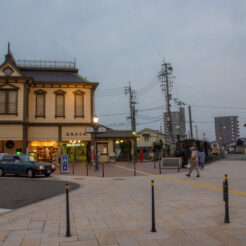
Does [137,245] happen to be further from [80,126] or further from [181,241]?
[80,126]

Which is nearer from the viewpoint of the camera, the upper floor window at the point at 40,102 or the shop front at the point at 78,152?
the upper floor window at the point at 40,102

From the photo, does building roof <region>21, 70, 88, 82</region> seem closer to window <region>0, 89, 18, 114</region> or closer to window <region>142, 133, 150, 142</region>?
window <region>0, 89, 18, 114</region>

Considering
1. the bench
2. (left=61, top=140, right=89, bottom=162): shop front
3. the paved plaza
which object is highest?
(left=61, top=140, right=89, bottom=162): shop front

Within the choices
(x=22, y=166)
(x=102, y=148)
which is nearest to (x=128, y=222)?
(x=22, y=166)

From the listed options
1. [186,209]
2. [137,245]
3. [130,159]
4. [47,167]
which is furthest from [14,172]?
[130,159]

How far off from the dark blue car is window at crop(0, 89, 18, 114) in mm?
11080

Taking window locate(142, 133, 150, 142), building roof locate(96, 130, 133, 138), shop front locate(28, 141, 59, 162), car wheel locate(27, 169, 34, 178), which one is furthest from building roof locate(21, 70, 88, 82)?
window locate(142, 133, 150, 142)

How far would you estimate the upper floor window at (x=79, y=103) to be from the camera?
3238cm

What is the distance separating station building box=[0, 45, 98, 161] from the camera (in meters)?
29.4

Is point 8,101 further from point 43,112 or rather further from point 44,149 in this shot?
point 44,149

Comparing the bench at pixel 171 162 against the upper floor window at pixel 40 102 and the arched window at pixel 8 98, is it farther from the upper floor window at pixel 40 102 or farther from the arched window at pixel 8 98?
the arched window at pixel 8 98

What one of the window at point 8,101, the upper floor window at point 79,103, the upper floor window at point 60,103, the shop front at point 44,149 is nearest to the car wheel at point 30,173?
the window at point 8,101

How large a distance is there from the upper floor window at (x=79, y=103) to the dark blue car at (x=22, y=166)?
523 inches

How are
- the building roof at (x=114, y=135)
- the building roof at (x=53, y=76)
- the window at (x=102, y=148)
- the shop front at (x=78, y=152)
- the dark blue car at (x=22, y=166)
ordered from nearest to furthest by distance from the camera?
the dark blue car at (x=22, y=166)
the building roof at (x=53, y=76)
the shop front at (x=78, y=152)
the window at (x=102, y=148)
the building roof at (x=114, y=135)
